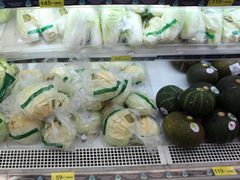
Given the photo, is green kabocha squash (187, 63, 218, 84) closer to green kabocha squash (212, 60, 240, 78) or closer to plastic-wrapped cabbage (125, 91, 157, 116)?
green kabocha squash (212, 60, 240, 78)

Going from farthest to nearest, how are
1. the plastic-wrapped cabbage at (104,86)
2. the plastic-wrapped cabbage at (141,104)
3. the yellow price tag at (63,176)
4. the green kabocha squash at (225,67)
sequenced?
1. the green kabocha squash at (225,67)
2. the plastic-wrapped cabbage at (141,104)
3. the plastic-wrapped cabbage at (104,86)
4. the yellow price tag at (63,176)

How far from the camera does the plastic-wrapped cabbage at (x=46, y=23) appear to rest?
1.46m

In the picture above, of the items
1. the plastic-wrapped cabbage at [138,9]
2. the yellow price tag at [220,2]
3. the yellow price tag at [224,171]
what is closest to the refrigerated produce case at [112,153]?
the yellow price tag at [224,171]

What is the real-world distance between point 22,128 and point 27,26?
588 millimetres

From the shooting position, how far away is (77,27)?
4.70ft

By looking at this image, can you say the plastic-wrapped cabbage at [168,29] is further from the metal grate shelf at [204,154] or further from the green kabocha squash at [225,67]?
the metal grate shelf at [204,154]

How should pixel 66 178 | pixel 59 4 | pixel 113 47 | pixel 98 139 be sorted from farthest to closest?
pixel 113 47, pixel 98 139, pixel 66 178, pixel 59 4

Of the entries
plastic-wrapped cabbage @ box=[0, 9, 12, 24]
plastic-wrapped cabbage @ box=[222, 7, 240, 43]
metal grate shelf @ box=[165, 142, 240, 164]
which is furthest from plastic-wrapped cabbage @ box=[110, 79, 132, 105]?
plastic-wrapped cabbage @ box=[0, 9, 12, 24]

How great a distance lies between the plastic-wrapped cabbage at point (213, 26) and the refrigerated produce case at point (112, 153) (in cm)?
5

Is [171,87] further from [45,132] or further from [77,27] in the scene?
[45,132]

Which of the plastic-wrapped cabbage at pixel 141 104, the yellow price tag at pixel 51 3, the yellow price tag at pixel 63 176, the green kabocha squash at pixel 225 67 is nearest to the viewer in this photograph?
the yellow price tag at pixel 51 3

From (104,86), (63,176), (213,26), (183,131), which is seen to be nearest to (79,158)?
(63,176)

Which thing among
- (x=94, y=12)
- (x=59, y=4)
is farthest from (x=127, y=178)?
(x=94, y=12)

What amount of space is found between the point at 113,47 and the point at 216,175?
870 mm
